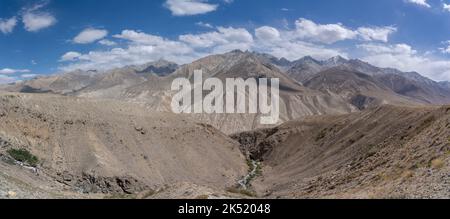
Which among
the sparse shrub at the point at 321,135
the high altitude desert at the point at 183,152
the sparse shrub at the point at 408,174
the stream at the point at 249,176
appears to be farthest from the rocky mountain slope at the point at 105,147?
the sparse shrub at the point at 408,174

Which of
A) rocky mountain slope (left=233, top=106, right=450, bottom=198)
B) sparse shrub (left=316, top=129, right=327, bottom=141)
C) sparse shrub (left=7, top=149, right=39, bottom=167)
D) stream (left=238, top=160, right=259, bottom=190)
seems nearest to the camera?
rocky mountain slope (left=233, top=106, right=450, bottom=198)

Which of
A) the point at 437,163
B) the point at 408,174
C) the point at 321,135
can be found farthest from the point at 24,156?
the point at 321,135

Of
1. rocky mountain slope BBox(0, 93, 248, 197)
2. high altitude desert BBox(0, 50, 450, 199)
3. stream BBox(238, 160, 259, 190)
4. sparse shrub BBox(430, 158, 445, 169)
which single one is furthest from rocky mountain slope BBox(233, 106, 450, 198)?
rocky mountain slope BBox(0, 93, 248, 197)

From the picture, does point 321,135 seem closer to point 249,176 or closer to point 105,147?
point 249,176

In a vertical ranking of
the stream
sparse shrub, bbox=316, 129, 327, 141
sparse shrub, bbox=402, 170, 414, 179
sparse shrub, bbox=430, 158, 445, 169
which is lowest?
the stream

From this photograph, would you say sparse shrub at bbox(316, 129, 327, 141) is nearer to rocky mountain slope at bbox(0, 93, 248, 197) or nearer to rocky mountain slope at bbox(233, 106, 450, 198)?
rocky mountain slope at bbox(233, 106, 450, 198)
